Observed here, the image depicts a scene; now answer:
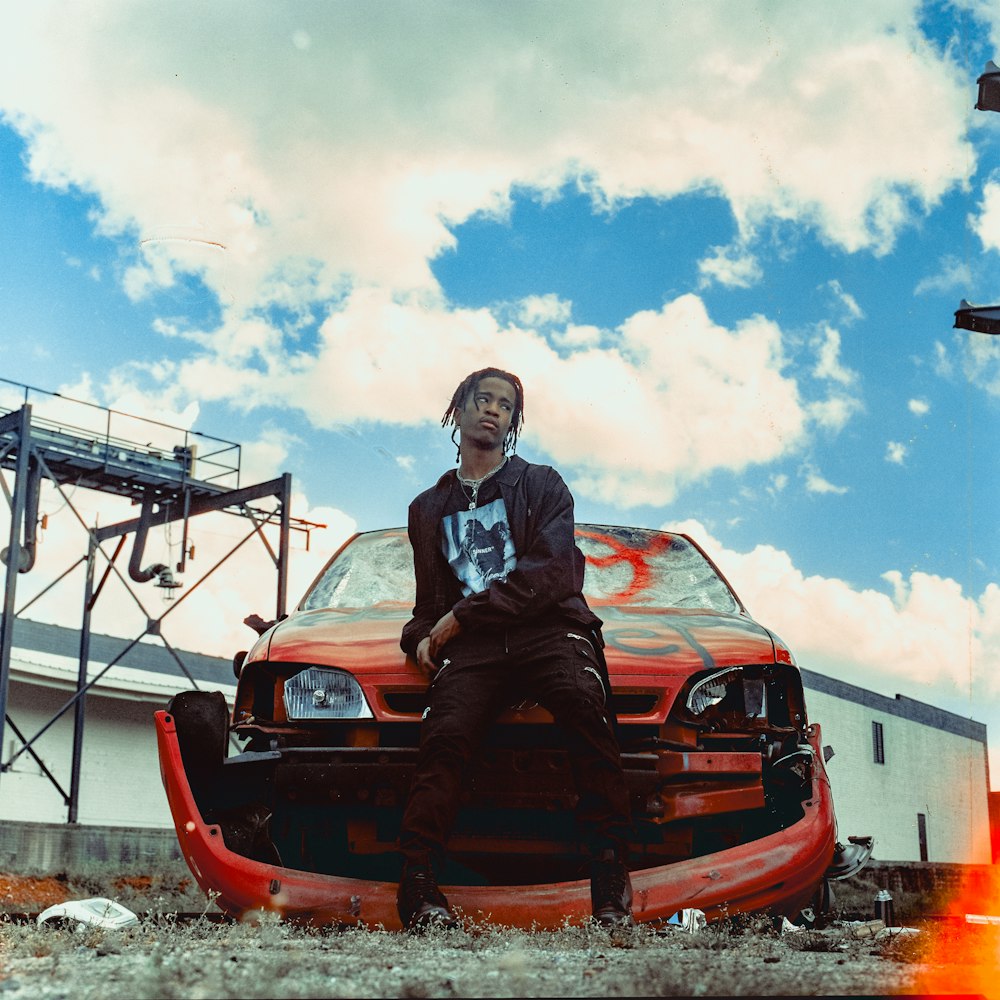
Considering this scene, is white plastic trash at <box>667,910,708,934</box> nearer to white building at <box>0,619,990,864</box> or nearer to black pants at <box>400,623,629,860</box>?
black pants at <box>400,623,629,860</box>

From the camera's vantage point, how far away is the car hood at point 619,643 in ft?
16.1

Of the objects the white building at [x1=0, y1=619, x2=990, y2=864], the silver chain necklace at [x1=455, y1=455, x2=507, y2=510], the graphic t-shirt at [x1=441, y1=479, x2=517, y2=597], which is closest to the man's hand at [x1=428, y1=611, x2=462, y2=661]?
the graphic t-shirt at [x1=441, y1=479, x2=517, y2=597]

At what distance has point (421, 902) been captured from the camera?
416 centimetres

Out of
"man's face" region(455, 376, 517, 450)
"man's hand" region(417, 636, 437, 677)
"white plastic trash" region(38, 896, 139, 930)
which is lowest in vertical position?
"white plastic trash" region(38, 896, 139, 930)

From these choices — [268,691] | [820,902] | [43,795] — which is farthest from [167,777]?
[43,795]

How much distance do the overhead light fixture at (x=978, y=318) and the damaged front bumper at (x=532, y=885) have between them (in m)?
4.96

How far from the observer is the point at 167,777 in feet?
16.3

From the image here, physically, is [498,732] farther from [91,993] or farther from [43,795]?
[43,795]

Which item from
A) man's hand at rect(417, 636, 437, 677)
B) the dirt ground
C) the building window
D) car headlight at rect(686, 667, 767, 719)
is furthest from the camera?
the building window

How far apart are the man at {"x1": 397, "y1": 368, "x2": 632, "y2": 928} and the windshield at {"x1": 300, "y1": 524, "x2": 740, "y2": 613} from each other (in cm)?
112

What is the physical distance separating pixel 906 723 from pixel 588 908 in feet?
115

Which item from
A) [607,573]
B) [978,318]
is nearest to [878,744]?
[978,318]

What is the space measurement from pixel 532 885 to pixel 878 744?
32.4m

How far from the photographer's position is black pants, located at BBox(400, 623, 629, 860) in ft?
14.2
